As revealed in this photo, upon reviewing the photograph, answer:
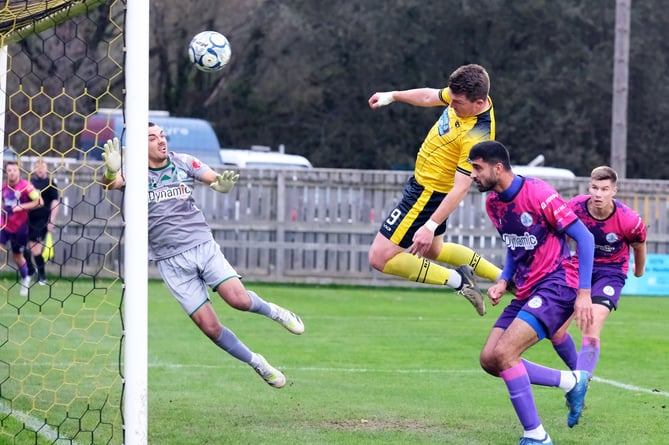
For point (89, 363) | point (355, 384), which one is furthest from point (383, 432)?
point (89, 363)

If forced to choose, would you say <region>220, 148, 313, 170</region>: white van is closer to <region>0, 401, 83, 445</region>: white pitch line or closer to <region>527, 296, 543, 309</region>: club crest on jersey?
<region>0, 401, 83, 445</region>: white pitch line

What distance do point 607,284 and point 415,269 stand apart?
1.62 meters

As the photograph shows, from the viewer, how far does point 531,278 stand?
7.20 m

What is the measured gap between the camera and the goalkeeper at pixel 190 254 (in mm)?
8008

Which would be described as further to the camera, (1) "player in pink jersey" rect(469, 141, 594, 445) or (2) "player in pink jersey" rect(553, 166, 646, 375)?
(2) "player in pink jersey" rect(553, 166, 646, 375)

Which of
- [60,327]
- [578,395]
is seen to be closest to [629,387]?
[578,395]

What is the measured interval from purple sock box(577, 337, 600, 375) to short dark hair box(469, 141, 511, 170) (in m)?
2.14

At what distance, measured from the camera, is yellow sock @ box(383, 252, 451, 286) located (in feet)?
29.6

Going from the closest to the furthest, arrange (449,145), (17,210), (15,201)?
(449,145) < (17,210) < (15,201)

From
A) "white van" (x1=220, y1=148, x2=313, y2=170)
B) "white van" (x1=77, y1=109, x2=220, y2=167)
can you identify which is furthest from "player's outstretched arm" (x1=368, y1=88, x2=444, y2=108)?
"white van" (x1=77, y1=109, x2=220, y2=167)

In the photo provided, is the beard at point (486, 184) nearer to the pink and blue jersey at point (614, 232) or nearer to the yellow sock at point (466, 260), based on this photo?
the pink and blue jersey at point (614, 232)

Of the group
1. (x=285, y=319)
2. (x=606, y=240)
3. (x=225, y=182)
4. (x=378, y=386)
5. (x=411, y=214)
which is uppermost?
(x=225, y=182)

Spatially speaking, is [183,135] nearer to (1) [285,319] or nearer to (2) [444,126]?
(2) [444,126]

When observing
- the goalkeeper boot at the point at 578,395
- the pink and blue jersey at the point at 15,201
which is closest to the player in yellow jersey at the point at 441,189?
the goalkeeper boot at the point at 578,395
